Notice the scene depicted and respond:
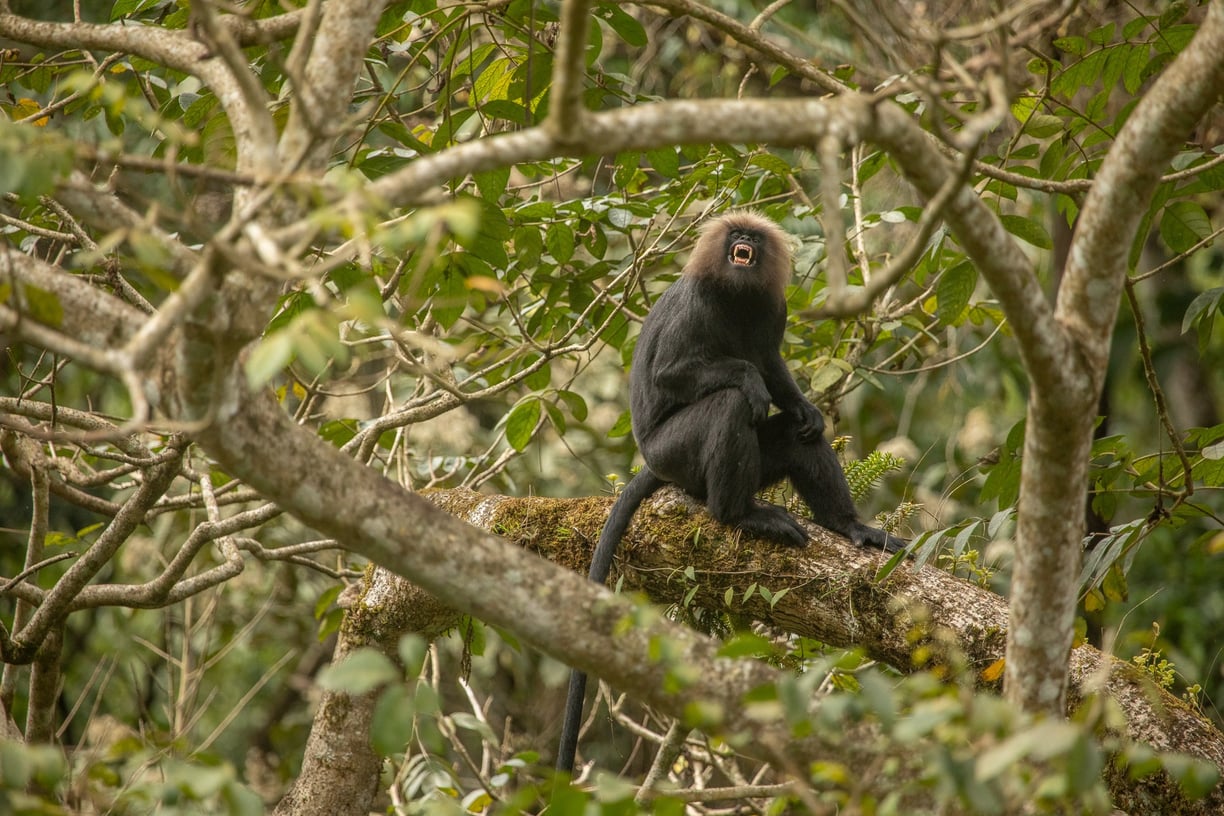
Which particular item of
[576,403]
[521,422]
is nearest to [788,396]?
[576,403]

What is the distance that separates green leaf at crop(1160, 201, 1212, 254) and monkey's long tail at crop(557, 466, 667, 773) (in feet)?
6.89

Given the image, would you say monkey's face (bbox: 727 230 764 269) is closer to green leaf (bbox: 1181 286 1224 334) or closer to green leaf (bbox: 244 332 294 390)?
green leaf (bbox: 1181 286 1224 334)

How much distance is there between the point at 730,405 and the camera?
4449mm

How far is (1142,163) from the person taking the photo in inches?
87.3

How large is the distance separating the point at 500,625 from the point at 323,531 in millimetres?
416

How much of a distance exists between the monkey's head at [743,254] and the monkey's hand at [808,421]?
1.87 feet

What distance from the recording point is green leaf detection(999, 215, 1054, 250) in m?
3.78

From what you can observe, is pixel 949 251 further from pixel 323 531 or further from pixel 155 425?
pixel 155 425

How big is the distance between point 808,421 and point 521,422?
4.05 feet

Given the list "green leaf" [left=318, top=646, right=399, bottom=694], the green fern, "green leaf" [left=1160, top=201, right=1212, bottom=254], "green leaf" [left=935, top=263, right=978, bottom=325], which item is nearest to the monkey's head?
the green fern

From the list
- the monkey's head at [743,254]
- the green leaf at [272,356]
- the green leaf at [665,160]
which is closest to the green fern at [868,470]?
the monkey's head at [743,254]

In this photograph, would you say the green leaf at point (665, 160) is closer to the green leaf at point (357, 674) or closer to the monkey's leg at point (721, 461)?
the monkey's leg at point (721, 461)

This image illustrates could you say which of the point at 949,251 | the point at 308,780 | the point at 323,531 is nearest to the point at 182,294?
the point at 323,531

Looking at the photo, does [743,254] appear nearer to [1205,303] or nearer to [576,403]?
[576,403]
